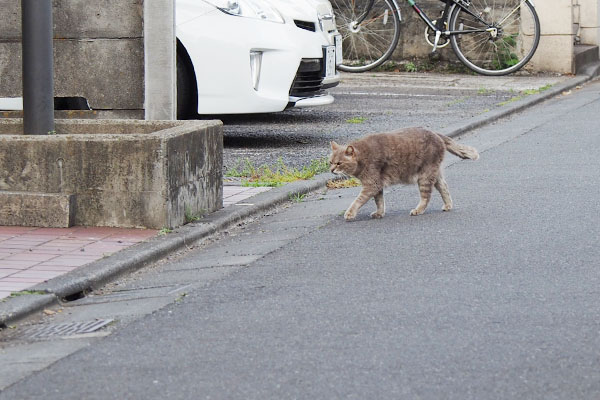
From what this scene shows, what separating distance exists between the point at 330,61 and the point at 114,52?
3.12 m

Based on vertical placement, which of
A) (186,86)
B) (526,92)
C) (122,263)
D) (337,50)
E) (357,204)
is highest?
(337,50)

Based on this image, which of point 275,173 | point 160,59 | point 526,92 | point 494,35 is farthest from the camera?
point 494,35

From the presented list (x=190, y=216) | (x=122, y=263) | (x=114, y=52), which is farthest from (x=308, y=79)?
(x=122, y=263)

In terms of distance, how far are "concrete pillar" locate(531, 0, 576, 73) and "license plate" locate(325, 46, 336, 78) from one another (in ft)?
21.8

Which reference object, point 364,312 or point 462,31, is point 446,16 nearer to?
point 462,31

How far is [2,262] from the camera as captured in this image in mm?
5898

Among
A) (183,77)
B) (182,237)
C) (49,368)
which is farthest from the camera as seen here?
(183,77)

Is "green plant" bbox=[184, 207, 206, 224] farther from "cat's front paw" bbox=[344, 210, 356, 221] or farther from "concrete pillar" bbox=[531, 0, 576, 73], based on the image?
"concrete pillar" bbox=[531, 0, 576, 73]

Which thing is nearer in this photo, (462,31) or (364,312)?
(364,312)

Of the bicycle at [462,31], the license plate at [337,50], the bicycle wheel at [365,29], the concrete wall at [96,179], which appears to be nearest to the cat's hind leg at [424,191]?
the concrete wall at [96,179]

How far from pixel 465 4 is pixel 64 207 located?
11060mm

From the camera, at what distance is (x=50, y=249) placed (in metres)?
6.21

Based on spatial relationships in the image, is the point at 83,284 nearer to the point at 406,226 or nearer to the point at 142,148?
the point at 142,148

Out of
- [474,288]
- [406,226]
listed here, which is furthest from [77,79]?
[474,288]
